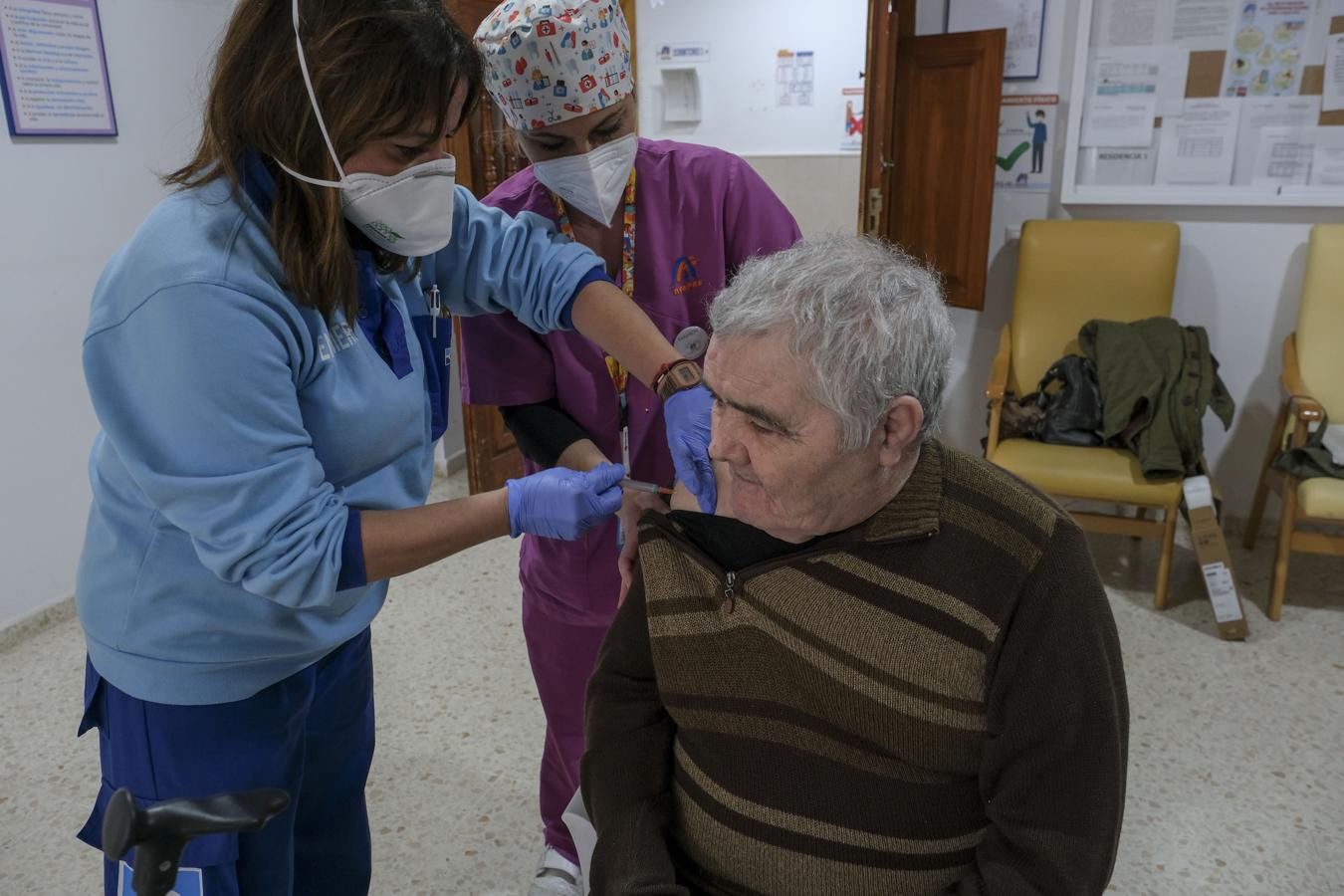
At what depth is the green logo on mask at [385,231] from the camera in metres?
1.08

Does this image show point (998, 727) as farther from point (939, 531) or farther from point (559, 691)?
point (559, 691)

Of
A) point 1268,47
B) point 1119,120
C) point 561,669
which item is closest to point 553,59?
point 561,669

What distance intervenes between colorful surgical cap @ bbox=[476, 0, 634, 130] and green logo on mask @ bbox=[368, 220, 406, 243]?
1.12 feet

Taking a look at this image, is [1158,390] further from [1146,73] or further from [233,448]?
[233,448]

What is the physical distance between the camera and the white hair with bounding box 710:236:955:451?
0.93 meters

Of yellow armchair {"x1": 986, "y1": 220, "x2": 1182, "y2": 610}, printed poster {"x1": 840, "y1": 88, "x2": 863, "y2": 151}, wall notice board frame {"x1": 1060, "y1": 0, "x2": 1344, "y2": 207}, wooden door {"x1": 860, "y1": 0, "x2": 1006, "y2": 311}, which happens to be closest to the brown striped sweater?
yellow armchair {"x1": 986, "y1": 220, "x2": 1182, "y2": 610}

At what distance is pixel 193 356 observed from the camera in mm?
905

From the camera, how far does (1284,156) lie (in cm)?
315

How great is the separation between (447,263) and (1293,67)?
3.03m

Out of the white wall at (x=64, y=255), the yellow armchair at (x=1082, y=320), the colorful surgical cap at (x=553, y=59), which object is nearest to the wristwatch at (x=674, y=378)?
the colorful surgical cap at (x=553, y=59)

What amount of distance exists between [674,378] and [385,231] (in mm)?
413

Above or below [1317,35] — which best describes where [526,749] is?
below

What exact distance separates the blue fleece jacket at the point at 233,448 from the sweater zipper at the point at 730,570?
0.33 meters

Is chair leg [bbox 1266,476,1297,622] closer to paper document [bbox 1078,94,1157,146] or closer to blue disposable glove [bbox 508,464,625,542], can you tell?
paper document [bbox 1078,94,1157,146]
